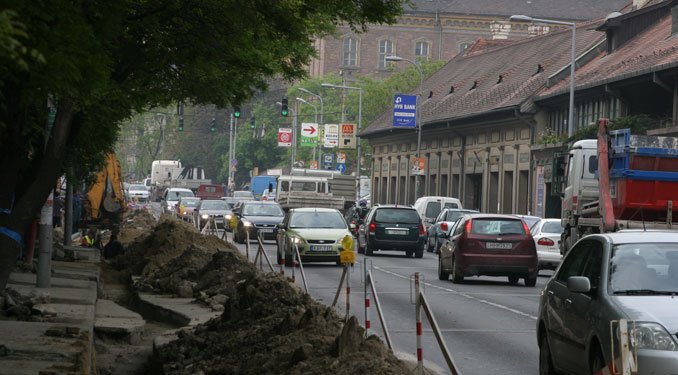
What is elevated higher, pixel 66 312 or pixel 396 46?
pixel 396 46

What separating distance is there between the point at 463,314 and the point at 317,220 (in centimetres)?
1544

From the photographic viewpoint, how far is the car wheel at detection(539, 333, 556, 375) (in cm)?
1263

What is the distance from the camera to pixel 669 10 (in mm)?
59188

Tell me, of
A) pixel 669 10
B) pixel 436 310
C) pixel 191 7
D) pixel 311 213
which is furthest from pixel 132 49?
pixel 669 10

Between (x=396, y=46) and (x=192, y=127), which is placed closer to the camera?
(x=396, y=46)

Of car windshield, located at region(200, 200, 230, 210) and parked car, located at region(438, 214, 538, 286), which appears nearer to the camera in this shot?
parked car, located at region(438, 214, 538, 286)

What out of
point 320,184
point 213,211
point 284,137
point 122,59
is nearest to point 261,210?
point 213,211

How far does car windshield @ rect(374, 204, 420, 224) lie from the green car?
5264 millimetres

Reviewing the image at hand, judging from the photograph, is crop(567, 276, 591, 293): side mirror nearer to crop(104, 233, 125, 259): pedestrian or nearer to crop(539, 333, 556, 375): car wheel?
crop(539, 333, 556, 375): car wheel

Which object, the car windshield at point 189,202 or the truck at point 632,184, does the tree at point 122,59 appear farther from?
the car windshield at point 189,202

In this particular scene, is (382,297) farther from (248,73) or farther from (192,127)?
(192,127)

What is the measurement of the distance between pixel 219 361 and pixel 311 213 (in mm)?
22441

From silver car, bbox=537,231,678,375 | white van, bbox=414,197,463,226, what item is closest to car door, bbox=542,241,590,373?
silver car, bbox=537,231,678,375

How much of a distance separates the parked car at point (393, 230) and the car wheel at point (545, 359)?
2908cm
